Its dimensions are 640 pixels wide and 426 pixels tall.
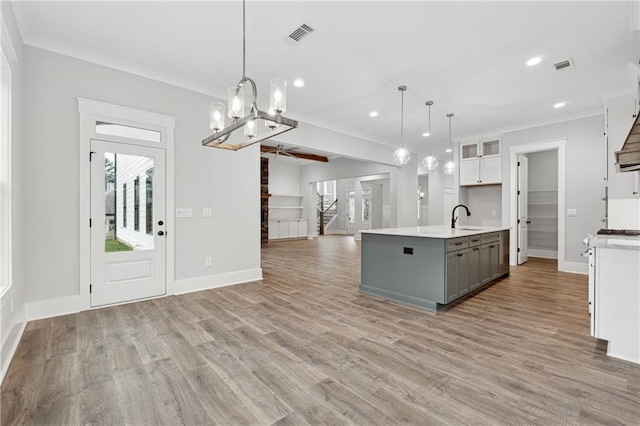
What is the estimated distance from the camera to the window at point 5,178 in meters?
2.51

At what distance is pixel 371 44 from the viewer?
3.29m

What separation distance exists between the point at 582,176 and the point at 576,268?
1.72m

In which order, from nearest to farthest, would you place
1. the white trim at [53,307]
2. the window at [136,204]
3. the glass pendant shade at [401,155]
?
the white trim at [53,307] → the window at [136,204] → the glass pendant shade at [401,155]

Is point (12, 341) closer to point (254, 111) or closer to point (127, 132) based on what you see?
point (127, 132)

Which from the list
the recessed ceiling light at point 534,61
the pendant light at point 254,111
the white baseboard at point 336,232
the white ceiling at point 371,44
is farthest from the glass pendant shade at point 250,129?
the white baseboard at point 336,232

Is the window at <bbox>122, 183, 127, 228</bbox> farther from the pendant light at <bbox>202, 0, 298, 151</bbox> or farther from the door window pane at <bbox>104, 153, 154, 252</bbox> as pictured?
the pendant light at <bbox>202, 0, 298, 151</bbox>

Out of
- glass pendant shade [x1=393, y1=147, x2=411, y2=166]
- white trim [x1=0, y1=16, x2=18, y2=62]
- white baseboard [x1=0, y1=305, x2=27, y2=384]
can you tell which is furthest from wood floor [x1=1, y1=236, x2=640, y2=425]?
white trim [x1=0, y1=16, x2=18, y2=62]

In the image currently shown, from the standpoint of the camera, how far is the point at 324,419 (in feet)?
5.51

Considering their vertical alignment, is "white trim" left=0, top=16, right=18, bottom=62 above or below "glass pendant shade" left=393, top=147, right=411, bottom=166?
above

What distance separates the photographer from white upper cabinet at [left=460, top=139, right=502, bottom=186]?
6738 mm

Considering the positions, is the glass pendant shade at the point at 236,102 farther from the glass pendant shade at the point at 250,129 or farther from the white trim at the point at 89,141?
the white trim at the point at 89,141

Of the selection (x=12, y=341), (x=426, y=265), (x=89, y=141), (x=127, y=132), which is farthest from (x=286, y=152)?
(x=12, y=341)

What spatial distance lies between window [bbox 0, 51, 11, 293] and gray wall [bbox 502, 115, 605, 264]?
8.00 metres

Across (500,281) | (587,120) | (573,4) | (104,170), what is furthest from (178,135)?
(587,120)
